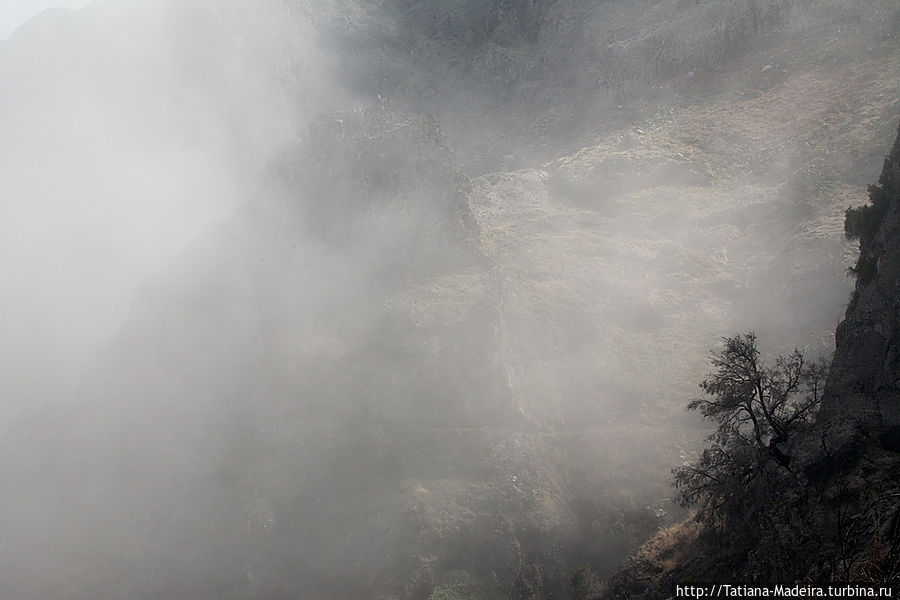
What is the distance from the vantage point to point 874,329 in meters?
19.4

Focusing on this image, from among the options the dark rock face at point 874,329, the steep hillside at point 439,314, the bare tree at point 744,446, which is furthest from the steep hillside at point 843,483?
the steep hillside at point 439,314

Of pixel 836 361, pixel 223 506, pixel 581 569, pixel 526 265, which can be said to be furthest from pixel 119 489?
pixel 836 361

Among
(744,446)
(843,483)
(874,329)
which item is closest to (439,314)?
(744,446)

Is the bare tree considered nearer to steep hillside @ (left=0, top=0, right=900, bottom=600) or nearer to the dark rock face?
the dark rock face

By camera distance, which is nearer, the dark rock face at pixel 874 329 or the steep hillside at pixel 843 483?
the steep hillside at pixel 843 483

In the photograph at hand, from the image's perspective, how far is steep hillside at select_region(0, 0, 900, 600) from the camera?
98.6 ft

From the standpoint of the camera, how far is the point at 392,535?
28.6m

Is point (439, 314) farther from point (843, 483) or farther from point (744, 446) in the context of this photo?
point (843, 483)

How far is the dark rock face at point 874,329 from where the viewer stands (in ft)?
59.8

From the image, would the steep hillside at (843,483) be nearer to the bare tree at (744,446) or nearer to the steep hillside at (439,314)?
the bare tree at (744,446)

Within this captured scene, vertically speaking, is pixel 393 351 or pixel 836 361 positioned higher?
pixel 393 351

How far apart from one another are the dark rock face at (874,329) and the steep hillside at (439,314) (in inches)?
23.7

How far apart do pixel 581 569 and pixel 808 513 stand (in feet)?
42.5

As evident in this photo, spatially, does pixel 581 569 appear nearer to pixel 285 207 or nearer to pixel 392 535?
pixel 392 535
